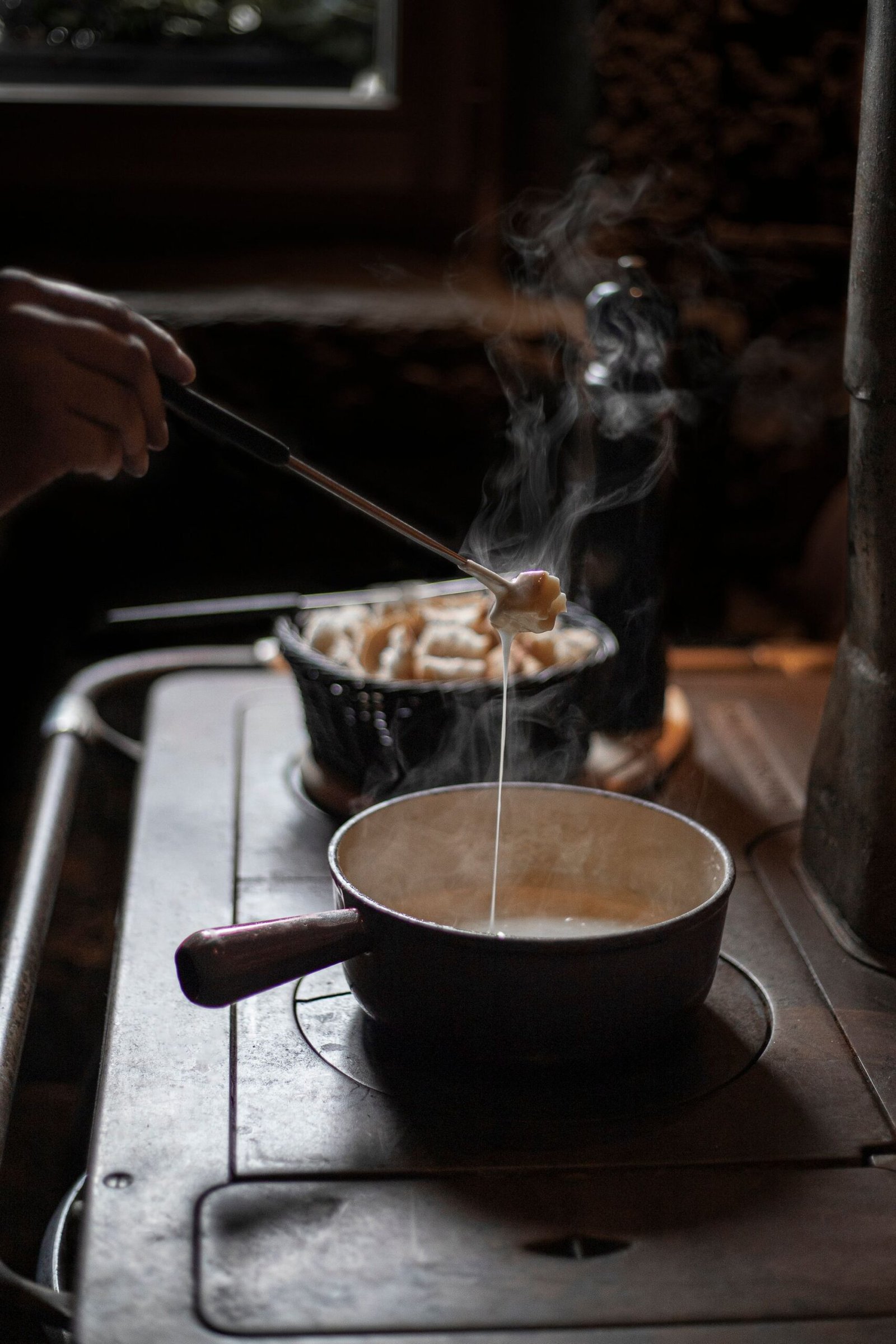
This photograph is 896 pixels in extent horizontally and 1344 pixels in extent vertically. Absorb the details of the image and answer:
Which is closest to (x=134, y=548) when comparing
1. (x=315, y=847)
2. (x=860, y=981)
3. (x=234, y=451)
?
(x=234, y=451)

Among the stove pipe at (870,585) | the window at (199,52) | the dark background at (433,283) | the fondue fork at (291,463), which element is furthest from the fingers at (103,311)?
the window at (199,52)

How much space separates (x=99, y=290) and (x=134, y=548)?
43cm

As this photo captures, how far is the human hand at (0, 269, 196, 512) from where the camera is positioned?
3.80 ft

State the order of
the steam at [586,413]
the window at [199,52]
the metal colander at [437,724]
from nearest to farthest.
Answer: the metal colander at [437,724], the steam at [586,413], the window at [199,52]

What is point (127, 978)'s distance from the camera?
36.8 inches

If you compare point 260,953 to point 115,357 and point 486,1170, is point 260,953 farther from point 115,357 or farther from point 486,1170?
point 115,357

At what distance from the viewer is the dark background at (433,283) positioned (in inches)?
84.0

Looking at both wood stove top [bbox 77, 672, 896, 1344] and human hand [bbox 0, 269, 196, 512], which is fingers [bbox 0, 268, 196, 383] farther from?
wood stove top [bbox 77, 672, 896, 1344]

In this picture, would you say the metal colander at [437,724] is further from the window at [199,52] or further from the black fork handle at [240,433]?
the window at [199,52]

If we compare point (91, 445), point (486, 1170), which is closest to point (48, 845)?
point (91, 445)

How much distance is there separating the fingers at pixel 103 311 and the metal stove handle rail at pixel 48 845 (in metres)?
0.40

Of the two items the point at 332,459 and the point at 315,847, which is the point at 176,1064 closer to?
the point at 315,847

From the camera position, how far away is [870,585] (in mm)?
1000

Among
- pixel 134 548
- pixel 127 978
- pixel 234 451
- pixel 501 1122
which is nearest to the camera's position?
pixel 501 1122
